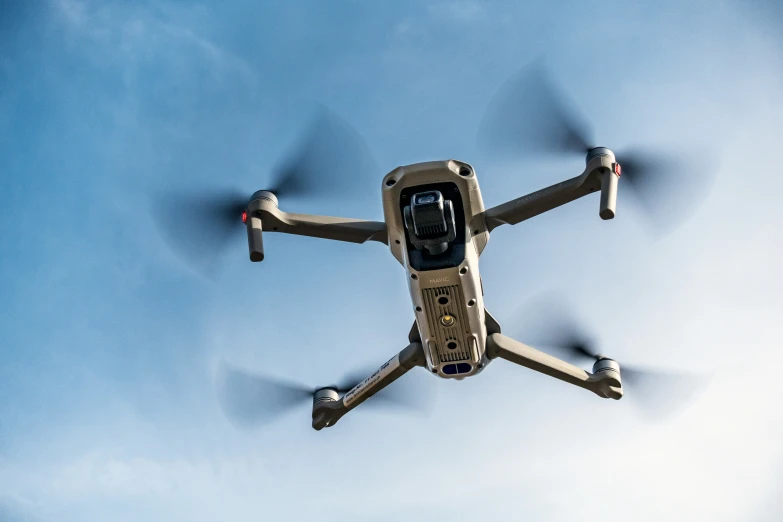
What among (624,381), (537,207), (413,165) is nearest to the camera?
(413,165)

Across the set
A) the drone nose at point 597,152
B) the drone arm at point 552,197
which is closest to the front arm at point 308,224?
the drone arm at point 552,197

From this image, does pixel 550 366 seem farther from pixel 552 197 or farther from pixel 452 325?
pixel 552 197

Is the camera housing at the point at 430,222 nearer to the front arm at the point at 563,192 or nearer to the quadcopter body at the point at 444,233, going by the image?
the quadcopter body at the point at 444,233

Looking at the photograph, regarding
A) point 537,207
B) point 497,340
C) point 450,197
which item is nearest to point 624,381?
point 497,340

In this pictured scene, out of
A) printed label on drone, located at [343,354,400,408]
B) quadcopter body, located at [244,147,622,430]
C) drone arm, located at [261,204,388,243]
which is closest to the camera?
quadcopter body, located at [244,147,622,430]

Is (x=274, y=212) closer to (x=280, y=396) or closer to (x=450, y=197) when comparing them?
(x=450, y=197)

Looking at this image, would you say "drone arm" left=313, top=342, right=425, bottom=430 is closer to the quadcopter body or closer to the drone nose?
the quadcopter body

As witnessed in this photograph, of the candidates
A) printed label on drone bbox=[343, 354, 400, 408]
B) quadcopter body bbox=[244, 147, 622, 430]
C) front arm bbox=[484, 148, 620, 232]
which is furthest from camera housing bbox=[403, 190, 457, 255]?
printed label on drone bbox=[343, 354, 400, 408]
